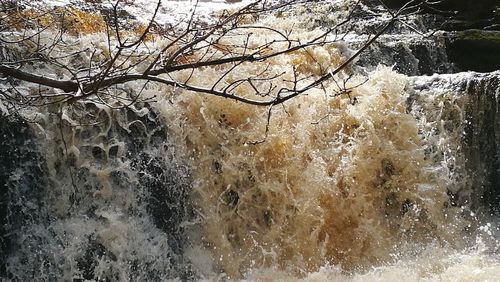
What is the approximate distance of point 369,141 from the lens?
5348mm

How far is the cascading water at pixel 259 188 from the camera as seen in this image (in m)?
4.44

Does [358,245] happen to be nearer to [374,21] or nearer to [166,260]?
[166,260]

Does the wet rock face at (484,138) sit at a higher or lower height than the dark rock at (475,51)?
lower

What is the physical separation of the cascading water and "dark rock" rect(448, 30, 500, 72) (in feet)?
6.14

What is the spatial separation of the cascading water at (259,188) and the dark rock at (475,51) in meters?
1.87

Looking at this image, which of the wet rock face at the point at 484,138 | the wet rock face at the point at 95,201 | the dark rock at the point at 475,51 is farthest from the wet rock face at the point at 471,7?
the wet rock face at the point at 95,201

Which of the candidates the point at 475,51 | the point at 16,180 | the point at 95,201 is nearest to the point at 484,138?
the point at 475,51

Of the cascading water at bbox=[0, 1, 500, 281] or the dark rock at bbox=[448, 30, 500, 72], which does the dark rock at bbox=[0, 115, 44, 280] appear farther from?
the dark rock at bbox=[448, 30, 500, 72]

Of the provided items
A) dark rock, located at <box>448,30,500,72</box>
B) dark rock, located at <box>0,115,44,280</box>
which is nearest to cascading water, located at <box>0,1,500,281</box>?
dark rock, located at <box>0,115,44,280</box>

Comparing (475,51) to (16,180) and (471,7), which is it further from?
(16,180)

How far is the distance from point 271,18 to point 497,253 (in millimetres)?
4503

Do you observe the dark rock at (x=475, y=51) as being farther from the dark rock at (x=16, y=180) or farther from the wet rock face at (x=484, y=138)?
the dark rock at (x=16, y=180)

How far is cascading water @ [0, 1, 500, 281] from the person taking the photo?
14.6 ft

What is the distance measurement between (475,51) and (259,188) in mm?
3726
